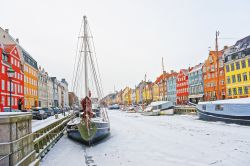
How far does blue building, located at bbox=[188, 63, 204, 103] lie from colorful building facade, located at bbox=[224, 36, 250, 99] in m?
16.4

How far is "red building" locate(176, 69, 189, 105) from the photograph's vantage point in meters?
87.0

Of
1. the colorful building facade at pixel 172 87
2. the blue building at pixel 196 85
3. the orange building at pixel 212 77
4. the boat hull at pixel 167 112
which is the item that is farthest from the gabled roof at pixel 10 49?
the colorful building facade at pixel 172 87

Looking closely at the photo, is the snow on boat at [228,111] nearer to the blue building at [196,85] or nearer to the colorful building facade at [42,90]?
the blue building at [196,85]

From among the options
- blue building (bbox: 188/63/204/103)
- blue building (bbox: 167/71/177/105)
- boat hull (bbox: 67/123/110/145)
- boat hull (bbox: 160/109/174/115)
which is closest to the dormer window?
boat hull (bbox: 67/123/110/145)

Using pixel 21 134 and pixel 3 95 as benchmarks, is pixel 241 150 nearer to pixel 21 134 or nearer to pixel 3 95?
pixel 21 134

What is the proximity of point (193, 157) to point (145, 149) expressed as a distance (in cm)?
335

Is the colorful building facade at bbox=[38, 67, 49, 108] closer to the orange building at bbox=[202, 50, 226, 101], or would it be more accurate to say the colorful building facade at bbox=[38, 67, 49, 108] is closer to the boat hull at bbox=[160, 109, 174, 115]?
the boat hull at bbox=[160, 109, 174, 115]

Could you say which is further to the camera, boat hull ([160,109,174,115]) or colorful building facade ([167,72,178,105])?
colorful building facade ([167,72,178,105])

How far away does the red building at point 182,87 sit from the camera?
8700 centimetres

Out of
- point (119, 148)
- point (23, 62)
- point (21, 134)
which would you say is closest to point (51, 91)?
point (23, 62)

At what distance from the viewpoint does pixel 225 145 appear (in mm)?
15961

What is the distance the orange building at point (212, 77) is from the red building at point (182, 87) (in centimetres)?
1402

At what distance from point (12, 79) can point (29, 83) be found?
55.3ft

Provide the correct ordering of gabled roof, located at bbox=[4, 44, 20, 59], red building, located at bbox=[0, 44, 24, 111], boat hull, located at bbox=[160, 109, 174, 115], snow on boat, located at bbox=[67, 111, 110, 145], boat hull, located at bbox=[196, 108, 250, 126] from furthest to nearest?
boat hull, located at bbox=[160, 109, 174, 115], gabled roof, located at bbox=[4, 44, 20, 59], red building, located at bbox=[0, 44, 24, 111], boat hull, located at bbox=[196, 108, 250, 126], snow on boat, located at bbox=[67, 111, 110, 145]
